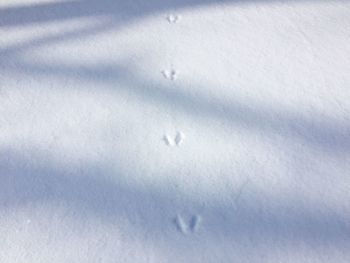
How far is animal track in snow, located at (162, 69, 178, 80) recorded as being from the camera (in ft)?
5.20

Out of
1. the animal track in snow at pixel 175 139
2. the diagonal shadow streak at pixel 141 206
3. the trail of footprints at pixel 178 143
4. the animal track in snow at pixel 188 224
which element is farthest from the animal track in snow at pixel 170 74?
the animal track in snow at pixel 188 224

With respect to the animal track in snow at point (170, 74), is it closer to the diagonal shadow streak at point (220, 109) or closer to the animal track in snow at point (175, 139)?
the diagonal shadow streak at point (220, 109)

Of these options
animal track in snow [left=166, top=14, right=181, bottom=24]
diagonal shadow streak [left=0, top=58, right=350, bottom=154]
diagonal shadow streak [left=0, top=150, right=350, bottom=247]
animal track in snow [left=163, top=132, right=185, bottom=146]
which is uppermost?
animal track in snow [left=166, top=14, right=181, bottom=24]

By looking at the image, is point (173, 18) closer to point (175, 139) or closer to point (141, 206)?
point (175, 139)

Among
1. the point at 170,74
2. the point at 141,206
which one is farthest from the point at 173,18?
the point at 141,206

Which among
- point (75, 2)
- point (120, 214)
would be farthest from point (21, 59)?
point (120, 214)

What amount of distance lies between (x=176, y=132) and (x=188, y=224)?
0.34 m

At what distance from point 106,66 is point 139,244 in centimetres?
78

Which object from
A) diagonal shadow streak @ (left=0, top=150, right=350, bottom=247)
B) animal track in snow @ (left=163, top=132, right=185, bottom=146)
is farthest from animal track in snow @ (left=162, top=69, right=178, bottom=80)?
diagonal shadow streak @ (left=0, top=150, right=350, bottom=247)

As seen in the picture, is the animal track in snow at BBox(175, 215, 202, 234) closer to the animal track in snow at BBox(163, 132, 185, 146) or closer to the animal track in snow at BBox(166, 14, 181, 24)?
the animal track in snow at BBox(163, 132, 185, 146)

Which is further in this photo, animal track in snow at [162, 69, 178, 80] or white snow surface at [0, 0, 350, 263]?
animal track in snow at [162, 69, 178, 80]

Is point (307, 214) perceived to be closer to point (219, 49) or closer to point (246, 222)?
point (246, 222)

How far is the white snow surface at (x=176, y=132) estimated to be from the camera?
1.11m

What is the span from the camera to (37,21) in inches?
76.3
